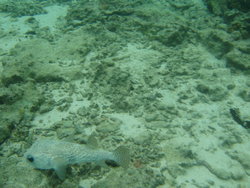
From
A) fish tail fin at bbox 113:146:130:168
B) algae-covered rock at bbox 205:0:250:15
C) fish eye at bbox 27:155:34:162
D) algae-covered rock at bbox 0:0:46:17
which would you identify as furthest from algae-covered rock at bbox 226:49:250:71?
algae-covered rock at bbox 0:0:46:17

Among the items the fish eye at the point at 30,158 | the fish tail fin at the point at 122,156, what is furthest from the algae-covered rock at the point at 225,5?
the fish eye at the point at 30,158

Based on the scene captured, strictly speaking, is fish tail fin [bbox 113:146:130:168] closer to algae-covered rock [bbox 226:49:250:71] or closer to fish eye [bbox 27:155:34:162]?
fish eye [bbox 27:155:34:162]

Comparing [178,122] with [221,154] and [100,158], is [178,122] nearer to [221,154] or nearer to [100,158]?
[221,154]

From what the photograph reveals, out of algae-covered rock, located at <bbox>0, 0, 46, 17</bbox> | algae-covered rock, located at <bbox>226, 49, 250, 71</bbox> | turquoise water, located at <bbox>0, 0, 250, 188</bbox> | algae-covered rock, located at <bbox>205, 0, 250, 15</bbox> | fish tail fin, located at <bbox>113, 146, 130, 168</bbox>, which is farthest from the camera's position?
algae-covered rock, located at <bbox>0, 0, 46, 17</bbox>

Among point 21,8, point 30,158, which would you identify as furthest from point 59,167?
point 21,8

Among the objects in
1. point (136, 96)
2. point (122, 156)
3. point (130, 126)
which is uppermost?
point (122, 156)

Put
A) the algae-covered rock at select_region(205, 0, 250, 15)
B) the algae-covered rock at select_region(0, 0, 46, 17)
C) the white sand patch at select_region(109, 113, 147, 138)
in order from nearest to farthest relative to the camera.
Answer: the white sand patch at select_region(109, 113, 147, 138)
the algae-covered rock at select_region(205, 0, 250, 15)
the algae-covered rock at select_region(0, 0, 46, 17)

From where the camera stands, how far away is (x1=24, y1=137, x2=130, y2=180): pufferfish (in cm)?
277

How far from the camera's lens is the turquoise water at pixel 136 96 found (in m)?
3.39

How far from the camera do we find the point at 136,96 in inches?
181

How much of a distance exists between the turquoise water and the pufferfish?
0.05m

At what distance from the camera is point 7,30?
24.8ft

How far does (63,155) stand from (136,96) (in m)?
2.09

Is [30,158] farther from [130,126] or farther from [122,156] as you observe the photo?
[130,126]
